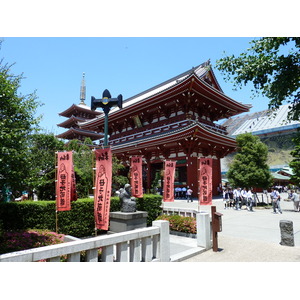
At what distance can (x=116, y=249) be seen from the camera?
14.2 feet

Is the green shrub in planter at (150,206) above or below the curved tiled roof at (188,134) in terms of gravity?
below

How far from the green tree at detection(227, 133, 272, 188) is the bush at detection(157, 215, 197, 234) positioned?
10233mm

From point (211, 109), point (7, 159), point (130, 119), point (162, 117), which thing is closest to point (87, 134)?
point (130, 119)

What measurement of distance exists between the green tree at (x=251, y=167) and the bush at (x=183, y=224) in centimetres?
1023

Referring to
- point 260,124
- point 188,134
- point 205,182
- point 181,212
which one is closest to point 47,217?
point 181,212

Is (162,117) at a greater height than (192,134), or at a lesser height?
greater

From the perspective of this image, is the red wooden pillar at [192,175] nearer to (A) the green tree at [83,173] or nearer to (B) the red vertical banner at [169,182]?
(B) the red vertical banner at [169,182]

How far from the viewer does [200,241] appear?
677 centimetres

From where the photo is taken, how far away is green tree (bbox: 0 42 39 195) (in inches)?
190

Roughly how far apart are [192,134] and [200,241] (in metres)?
12.8

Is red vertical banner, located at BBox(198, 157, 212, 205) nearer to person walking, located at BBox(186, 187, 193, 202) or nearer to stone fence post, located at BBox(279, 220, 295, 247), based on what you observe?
stone fence post, located at BBox(279, 220, 295, 247)

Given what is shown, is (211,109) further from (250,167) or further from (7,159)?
(7,159)

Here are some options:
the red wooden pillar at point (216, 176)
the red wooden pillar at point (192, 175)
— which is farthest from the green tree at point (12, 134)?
the red wooden pillar at point (216, 176)

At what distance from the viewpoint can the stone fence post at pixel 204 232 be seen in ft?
21.9
